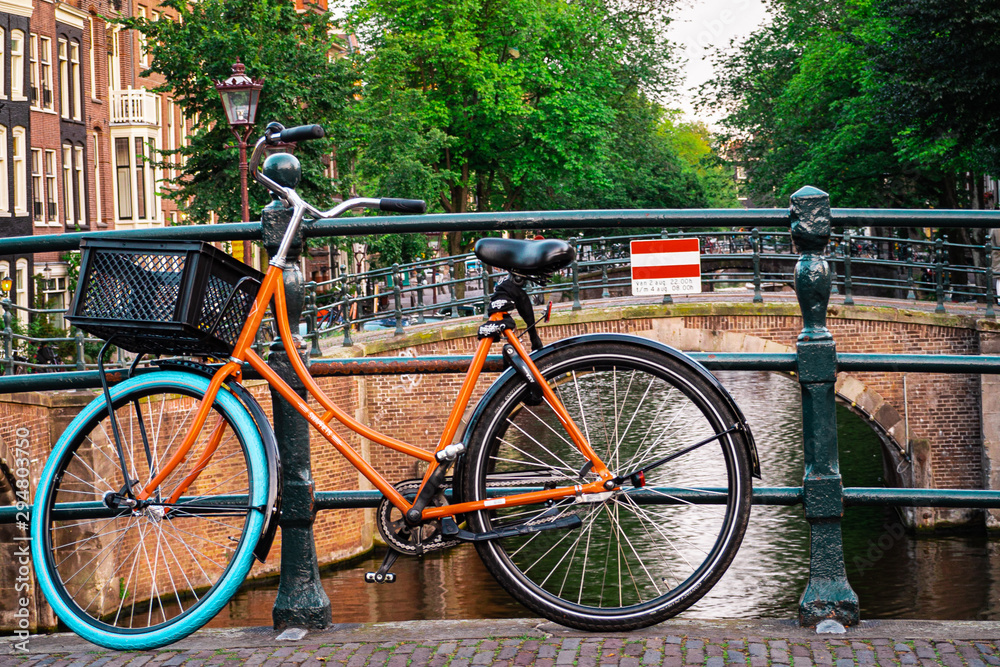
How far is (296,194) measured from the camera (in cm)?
286

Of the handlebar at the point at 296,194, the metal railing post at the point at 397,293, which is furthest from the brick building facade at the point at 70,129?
the handlebar at the point at 296,194

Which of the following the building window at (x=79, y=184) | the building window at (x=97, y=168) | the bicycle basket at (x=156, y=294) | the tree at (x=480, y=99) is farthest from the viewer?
the building window at (x=97, y=168)

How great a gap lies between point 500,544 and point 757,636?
69 centimetres

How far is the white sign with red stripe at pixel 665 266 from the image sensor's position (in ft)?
10.0

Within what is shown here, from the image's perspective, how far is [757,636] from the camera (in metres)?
2.81

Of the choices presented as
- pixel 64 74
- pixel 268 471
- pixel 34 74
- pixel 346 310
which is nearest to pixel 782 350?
pixel 346 310

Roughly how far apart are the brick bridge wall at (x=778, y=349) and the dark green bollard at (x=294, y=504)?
13171 millimetres

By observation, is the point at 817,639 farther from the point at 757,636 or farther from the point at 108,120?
the point at 108,120

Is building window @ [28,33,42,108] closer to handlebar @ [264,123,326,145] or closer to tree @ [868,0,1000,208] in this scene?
tree @ [868,0,1000,208]

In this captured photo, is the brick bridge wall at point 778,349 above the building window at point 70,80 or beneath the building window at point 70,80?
beneath

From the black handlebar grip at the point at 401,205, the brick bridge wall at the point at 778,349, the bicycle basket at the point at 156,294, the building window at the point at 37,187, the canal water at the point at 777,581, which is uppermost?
the building window at the point at 37,187

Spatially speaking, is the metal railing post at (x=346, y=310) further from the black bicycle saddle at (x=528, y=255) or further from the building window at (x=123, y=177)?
the building window at (x=123, y=177)

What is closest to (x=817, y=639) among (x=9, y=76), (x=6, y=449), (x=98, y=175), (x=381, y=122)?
(x=6, y=449)

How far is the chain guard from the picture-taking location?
2.73 meters
